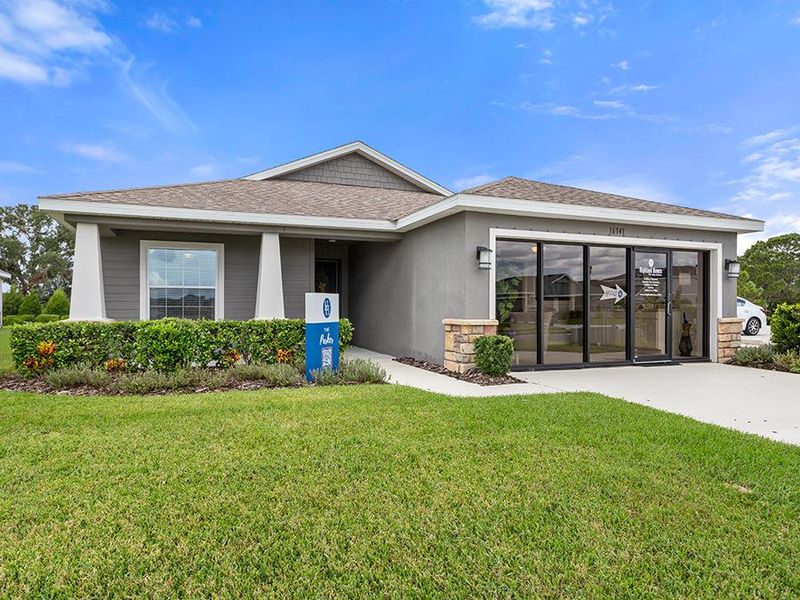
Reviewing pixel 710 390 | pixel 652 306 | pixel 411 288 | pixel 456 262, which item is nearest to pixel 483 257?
pixel 456 262

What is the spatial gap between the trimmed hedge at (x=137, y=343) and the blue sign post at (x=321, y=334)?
3.90ft

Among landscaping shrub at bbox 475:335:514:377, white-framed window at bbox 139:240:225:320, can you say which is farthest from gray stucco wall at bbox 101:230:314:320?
landscaping shrub at bbox 475:335:514:377

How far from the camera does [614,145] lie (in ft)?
49.2

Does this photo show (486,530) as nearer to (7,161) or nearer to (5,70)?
(5,70)

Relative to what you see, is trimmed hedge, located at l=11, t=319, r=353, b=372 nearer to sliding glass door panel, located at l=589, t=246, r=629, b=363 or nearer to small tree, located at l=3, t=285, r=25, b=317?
sliding glass door panel, located at l=589, t=246, r=629, b=363

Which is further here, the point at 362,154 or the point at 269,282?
the point at 362,154

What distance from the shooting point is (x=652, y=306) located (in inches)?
376

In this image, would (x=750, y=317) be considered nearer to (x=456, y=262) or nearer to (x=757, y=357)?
(x=757, y=357)

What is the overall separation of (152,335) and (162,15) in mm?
9681

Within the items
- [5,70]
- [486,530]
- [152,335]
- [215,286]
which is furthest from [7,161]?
[486,530]

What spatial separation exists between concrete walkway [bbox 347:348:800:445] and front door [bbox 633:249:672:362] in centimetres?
52

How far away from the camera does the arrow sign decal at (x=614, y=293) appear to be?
358 inches

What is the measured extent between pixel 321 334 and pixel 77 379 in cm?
345

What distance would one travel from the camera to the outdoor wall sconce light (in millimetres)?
8023
